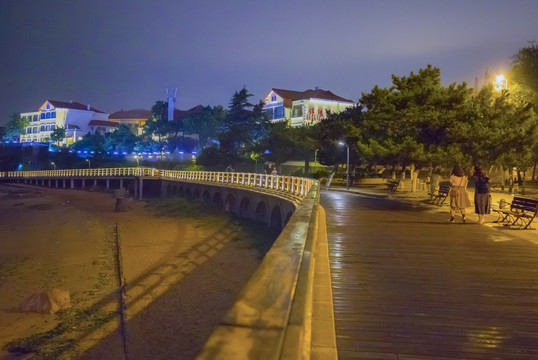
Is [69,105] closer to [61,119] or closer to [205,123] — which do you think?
[61,119]

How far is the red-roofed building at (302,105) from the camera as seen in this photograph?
68.6 m

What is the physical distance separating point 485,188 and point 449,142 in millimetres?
11373

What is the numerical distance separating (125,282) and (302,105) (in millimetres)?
57898

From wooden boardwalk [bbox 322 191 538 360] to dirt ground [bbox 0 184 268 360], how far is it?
14.1ft

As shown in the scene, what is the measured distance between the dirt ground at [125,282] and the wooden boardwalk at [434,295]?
14.1 feet

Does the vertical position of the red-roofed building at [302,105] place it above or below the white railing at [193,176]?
above

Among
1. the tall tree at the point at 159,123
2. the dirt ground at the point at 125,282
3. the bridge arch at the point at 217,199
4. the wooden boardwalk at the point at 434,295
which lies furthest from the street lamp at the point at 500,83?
the tall tree at the point at 159,123

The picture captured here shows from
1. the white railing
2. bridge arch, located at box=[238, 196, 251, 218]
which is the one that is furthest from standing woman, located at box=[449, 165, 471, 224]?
bridge arch, located at box=[238, 196, 251, 218]

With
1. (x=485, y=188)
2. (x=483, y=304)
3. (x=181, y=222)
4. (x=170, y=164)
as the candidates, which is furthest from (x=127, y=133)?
(x=483, y=304)

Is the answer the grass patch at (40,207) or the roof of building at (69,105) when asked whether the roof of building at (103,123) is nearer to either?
the roof of building at (69,105)

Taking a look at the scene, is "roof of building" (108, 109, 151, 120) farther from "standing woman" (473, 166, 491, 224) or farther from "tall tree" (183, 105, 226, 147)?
"standing woman" (473, 166, 491, 224)

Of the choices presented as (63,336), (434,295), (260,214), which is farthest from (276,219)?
(434,295)

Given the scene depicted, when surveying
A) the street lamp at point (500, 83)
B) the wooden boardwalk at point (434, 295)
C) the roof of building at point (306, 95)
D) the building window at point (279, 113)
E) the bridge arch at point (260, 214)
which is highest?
the roof of building at point (306, 95)

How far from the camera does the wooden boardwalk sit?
386 cm
